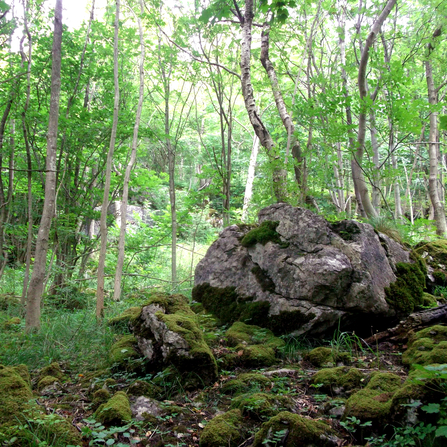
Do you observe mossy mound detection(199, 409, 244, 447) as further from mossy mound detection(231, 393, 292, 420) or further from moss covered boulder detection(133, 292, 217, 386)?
moss covered boulder detection(133, 292, 217, 386)

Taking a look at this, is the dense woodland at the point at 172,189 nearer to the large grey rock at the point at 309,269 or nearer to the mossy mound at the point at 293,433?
the mossy mound at the point at 293,433

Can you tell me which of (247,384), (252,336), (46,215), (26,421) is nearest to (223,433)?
(247,384)

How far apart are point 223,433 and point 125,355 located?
64.6 inches

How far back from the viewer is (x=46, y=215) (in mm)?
4918

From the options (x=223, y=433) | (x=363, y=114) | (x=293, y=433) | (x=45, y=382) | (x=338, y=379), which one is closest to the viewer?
(x=293, y=433)

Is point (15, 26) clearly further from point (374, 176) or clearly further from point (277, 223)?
point (374, 176)

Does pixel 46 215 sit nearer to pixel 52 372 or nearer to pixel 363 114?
pixel 52 372

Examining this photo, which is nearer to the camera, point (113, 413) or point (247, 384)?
point (113, 413)

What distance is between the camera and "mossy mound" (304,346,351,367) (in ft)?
11.3

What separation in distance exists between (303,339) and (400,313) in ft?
4.08

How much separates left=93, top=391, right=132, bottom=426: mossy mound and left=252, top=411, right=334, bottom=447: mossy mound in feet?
3.15

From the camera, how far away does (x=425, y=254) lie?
225 inches

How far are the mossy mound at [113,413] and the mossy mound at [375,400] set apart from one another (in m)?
1.54

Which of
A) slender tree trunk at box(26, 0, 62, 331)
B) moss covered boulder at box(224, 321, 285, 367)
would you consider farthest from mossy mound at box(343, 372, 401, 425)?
slender tree trunk at box(26, 0, 62, 331)
